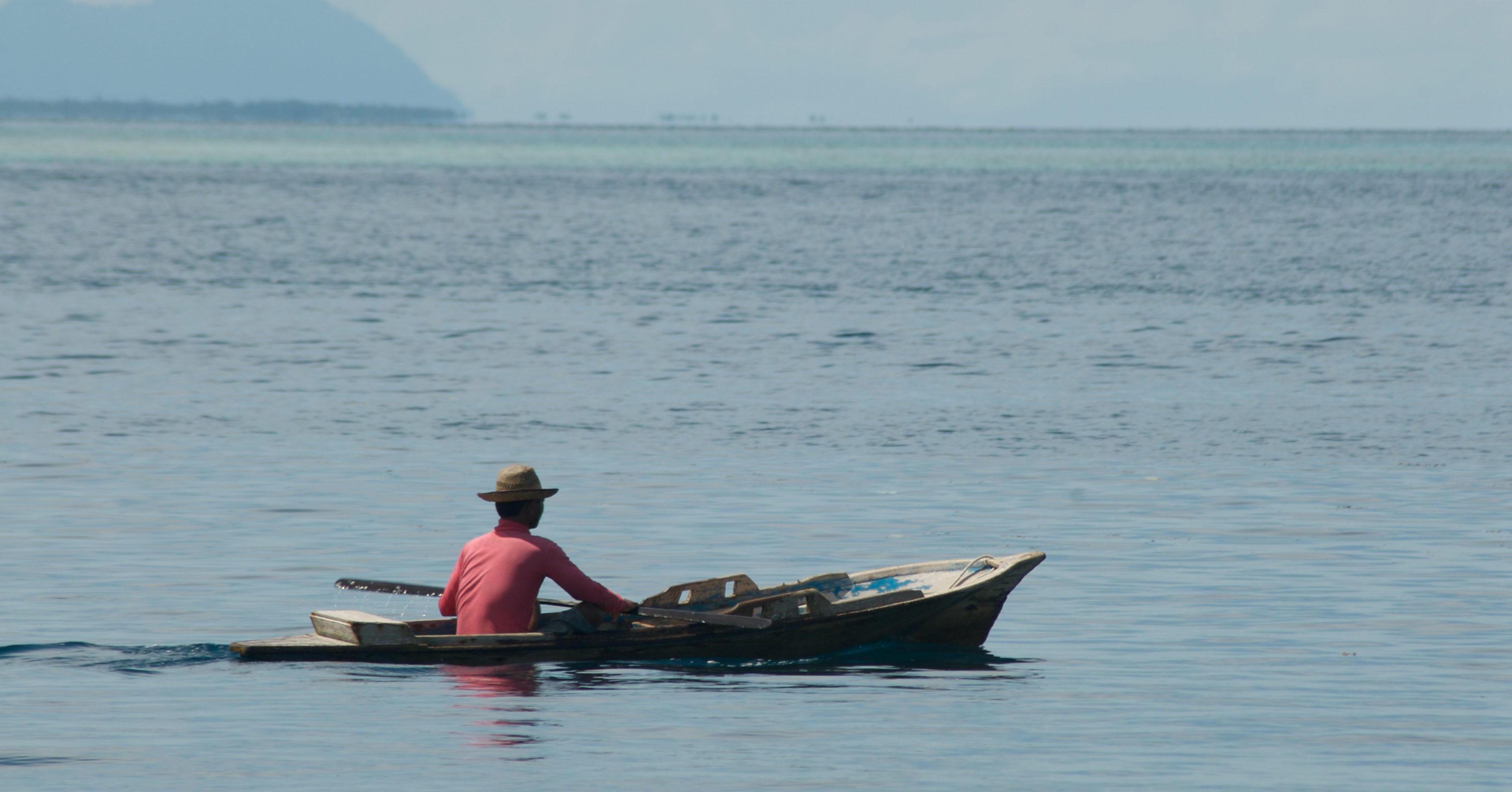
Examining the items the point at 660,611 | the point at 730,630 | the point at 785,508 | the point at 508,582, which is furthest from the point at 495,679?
the point at 785,508

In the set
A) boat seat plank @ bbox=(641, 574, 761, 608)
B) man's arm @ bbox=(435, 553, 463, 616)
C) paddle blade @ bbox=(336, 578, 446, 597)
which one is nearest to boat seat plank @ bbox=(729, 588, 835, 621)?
boat seat plank @ bbox=(641, 574, 761, 608)

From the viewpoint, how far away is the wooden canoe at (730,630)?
46.6 ft

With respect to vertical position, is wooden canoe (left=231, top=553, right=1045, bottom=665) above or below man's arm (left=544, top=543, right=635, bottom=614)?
below

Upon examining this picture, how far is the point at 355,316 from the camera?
42.9 metres

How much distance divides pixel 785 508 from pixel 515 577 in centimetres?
693

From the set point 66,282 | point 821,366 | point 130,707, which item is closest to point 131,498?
point 130,707

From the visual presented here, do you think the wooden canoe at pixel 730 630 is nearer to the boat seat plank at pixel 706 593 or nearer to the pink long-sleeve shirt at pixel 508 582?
the boat seat plank at pixel 706 593

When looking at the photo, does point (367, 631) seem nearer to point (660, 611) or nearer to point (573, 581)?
point (573, 581)

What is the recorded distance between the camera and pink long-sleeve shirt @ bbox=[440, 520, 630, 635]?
1370 centimetres

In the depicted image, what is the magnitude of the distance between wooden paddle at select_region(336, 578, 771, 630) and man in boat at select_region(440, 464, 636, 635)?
0.19 meters

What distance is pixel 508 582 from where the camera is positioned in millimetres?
13961

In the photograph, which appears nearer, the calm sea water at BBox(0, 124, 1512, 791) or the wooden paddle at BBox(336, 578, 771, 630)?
the calm sea water at BBox(0, 124, 1512, 791)

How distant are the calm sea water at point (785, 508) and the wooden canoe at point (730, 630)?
0.47 ft

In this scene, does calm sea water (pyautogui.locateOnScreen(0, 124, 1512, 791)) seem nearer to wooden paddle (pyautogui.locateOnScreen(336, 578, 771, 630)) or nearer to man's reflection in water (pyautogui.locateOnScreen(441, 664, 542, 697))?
man's reflection in water (pyautogui.locateOnScreen(441, 664, 542, 697))
